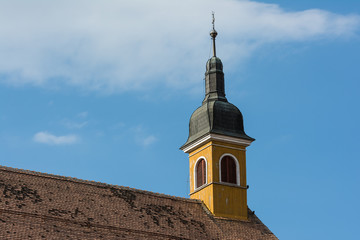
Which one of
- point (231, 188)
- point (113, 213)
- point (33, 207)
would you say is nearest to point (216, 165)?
point (231, 188)

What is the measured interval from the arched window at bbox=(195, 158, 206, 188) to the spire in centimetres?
408

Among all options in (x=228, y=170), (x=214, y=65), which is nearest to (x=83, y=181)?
(x=228, y=170)

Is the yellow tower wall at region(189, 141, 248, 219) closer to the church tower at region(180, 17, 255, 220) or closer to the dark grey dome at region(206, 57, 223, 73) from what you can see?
the church tower at region(180, 17, 255, 220)

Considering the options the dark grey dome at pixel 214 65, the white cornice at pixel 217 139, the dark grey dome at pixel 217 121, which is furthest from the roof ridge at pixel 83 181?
the dark grey dome at pixel 214 65

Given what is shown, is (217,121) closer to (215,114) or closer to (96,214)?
(215,114)

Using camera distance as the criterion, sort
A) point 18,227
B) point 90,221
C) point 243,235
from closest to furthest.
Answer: point 18,227
point 90,221
point 243,235

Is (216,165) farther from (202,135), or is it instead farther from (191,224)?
(191,224)

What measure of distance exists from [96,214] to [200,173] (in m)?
10.7

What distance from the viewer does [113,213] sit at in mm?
40156

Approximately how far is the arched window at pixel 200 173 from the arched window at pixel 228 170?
1.21 m

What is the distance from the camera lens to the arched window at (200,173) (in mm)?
47719

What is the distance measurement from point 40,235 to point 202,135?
1514 centimetres

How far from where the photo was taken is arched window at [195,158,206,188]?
47.7 m

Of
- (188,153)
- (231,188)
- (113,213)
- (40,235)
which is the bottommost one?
(40,235)
